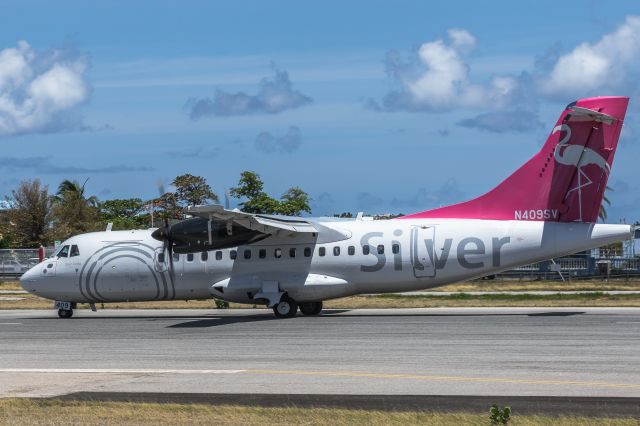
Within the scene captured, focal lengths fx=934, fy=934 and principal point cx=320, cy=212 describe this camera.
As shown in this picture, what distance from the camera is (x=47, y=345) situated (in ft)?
81.2

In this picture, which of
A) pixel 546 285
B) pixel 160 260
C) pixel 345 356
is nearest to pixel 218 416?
pixel 345 356

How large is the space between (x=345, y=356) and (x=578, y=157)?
12.6 metres

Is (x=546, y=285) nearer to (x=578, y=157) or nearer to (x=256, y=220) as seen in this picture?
(x=578, y=157)

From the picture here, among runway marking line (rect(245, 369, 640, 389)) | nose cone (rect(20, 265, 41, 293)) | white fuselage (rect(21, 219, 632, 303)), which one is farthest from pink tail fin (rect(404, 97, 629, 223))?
nose cone (rect(20, 265, 41, 293))

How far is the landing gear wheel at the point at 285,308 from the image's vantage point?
32.3 metres

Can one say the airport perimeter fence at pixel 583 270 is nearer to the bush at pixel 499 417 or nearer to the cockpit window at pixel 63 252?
the cockpit window at pixel 63 252

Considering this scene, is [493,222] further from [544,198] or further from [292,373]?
[292,373]

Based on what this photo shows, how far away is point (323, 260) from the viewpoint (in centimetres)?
3197

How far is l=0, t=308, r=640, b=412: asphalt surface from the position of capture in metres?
16.2

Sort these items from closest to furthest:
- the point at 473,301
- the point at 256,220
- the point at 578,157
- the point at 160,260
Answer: the point at 578,157
the point at 256,220
the point at 160,260
the point at 473,301

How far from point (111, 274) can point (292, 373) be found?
1761cm

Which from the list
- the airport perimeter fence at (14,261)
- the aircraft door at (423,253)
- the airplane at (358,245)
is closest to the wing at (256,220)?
the airplane at (358,245)

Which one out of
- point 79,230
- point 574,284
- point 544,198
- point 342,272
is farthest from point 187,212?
point 79,230

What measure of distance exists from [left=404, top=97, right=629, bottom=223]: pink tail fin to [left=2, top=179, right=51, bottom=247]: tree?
206 feet
